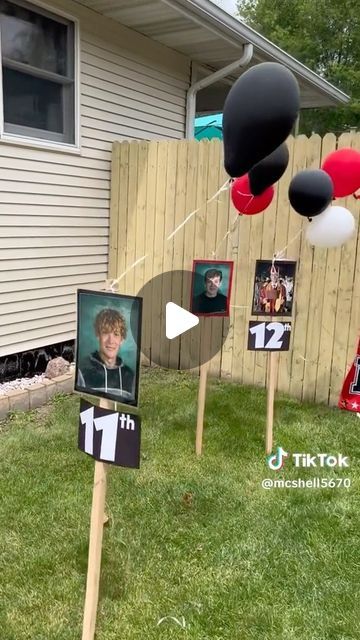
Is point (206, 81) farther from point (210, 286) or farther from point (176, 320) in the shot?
point (176, 320)

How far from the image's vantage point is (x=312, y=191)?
8.97 ft

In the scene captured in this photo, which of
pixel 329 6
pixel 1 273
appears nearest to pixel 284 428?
pixel 1 273

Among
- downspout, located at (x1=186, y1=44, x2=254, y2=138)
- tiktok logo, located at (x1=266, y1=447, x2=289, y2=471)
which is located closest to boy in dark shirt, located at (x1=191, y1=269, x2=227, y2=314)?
tiktok logo, located at (x1=266, y1=447, x2=289, y2=471)

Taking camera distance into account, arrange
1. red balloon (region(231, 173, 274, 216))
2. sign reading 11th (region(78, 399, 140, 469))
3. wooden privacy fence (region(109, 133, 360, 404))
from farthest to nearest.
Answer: wooden privacy fence (region(109, 133, 360, 404)) < red balloon (region(231, 173, 274, 216)) < sign reading 11th (region(78, 399, 140, 469))

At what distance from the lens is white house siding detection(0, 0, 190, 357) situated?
456cm

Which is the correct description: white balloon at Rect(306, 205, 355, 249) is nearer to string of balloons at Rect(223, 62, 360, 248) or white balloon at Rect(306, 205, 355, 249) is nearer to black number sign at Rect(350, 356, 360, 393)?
string of balloons at Rect(223, 62, 360, 248)

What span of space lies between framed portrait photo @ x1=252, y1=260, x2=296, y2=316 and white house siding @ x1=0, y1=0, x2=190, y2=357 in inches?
81.5

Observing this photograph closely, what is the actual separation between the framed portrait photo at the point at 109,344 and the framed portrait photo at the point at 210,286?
1569 millimetres

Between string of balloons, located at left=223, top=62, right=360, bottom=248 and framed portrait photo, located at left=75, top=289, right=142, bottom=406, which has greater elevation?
string of balloons, located at left=223, top=62, right=360, bottom=248

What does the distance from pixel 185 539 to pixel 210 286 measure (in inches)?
61.3

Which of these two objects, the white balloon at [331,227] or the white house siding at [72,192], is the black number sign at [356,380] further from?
the white house siding at [72,192]

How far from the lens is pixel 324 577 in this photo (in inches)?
94.7

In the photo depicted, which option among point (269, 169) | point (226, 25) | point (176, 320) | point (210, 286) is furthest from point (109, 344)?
point (226, 25)

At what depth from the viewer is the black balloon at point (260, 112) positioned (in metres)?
2.00
